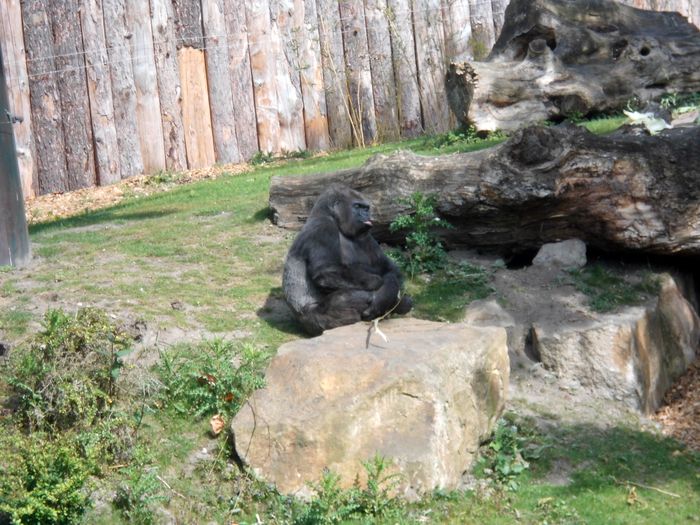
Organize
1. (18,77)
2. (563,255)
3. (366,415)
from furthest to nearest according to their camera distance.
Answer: (18,77) → (563,255) → (366,415)

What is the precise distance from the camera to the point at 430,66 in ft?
50.6

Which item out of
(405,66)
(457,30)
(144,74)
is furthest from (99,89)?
(457,30)

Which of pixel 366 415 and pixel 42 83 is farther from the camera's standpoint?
pixel 42 83

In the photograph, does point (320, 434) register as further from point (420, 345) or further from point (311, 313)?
point (311, 313)

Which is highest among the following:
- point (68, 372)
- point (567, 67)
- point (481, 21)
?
point (481, 21)

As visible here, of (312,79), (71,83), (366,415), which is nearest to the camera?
(366,415)

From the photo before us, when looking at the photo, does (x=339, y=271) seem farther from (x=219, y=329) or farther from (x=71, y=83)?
(x=71, y=83)

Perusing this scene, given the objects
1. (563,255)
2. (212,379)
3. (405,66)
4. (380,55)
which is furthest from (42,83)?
(212,379)

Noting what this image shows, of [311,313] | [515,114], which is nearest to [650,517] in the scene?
[311,313]

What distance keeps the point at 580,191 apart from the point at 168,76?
7.74 metres

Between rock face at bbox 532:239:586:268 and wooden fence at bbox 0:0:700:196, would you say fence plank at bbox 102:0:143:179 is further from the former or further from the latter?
rock face at bbox 532:239:586:268

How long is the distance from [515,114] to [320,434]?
334 inches

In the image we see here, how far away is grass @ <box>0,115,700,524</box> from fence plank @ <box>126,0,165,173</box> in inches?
69.5

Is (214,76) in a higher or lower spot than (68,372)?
higher
